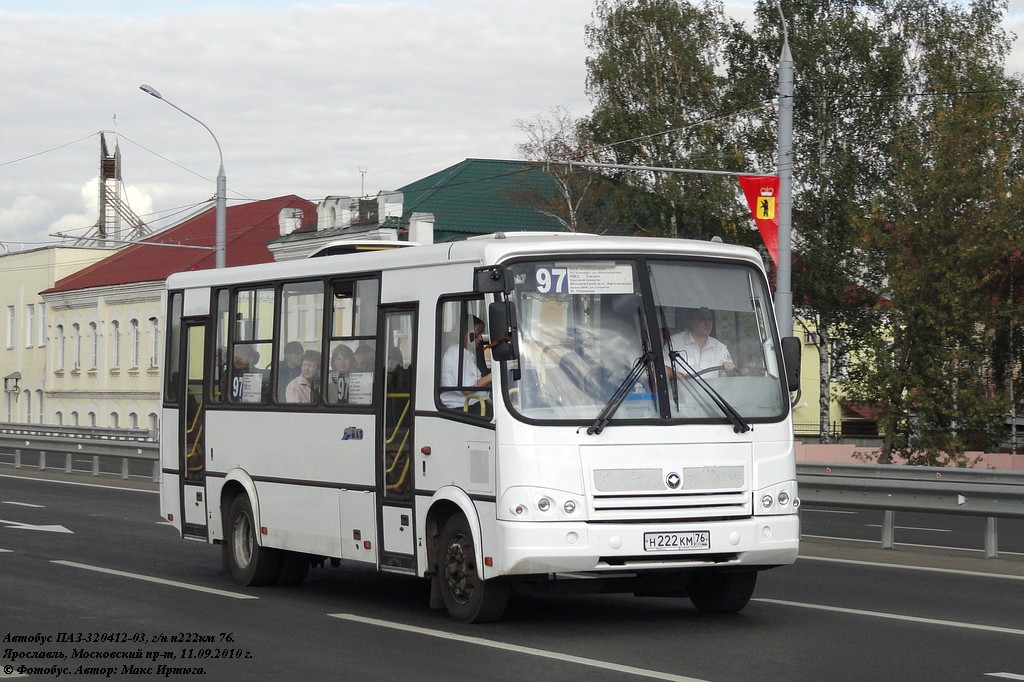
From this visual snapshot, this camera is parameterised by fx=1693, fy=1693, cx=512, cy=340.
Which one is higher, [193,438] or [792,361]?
[792,361]

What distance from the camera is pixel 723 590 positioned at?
11664 millimetres

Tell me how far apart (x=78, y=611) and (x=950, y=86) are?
42642mm

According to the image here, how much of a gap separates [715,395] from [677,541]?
3.40ft

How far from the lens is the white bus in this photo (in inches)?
417

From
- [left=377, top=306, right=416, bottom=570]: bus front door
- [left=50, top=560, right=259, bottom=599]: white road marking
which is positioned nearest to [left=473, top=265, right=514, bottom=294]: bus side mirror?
[left=377, top=306, right=416, bottom=570]: bus front door

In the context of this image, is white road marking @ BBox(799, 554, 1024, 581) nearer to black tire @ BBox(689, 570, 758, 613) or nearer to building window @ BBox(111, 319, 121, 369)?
black tire @ BBox(689, 570, 758, 613)

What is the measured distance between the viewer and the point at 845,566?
Answer: 1572 cm

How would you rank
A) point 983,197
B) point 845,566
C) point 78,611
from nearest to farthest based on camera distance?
point 78,611 < point 845,566 < point 983,197

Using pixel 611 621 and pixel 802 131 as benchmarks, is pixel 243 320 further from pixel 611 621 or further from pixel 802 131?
pixel 802 131

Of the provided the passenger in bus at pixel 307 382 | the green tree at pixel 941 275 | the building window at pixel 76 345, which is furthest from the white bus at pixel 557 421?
the building window at pixel 76 345

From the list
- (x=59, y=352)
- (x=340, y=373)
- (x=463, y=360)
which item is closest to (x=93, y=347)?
(x=59, y=352)

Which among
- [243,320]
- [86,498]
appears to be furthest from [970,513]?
[86,498]

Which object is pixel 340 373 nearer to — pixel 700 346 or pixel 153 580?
pixel 153 580

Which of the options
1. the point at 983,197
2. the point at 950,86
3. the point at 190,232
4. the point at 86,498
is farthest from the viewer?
the point at 190,232
